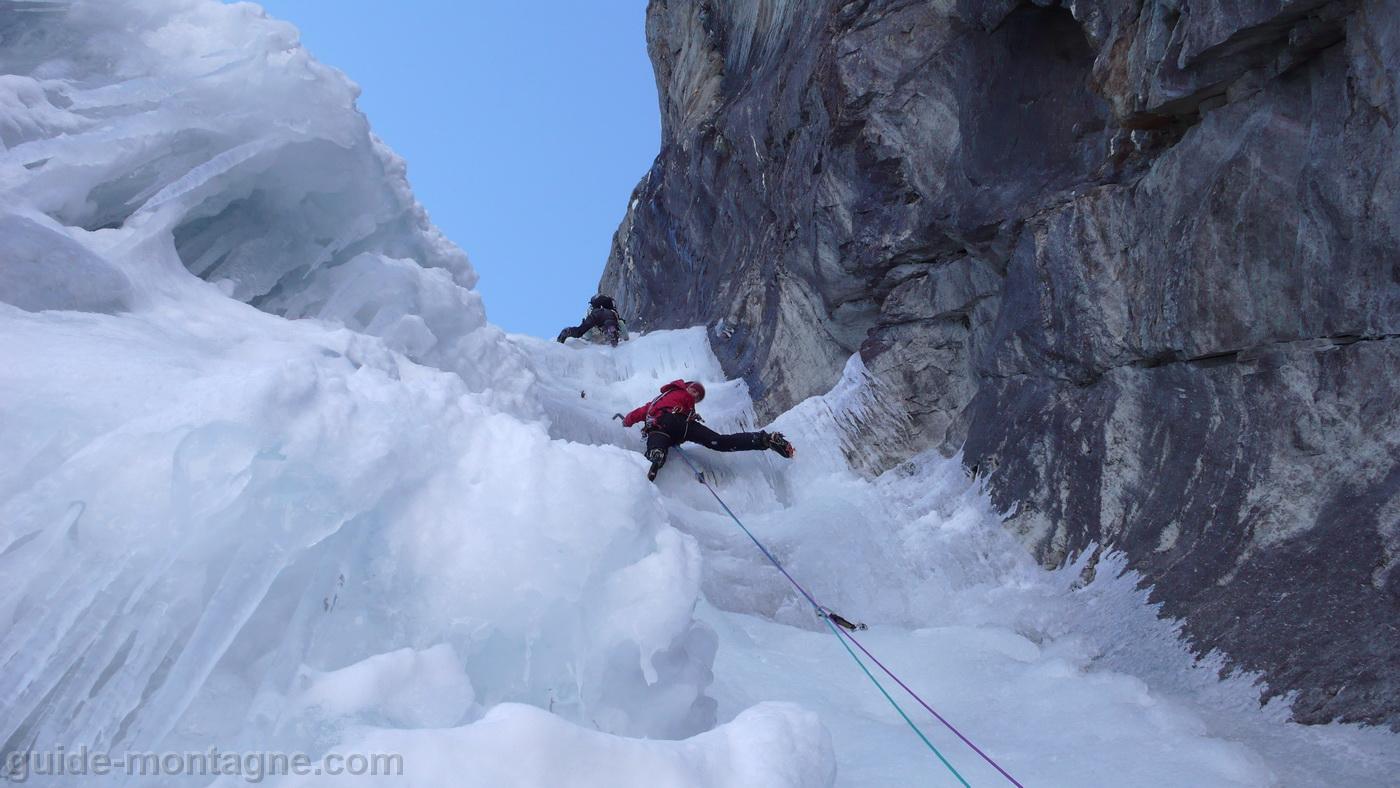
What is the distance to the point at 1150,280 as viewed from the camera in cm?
481

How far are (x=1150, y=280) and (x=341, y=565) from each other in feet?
14.5

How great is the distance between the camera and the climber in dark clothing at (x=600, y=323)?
47.4 ft

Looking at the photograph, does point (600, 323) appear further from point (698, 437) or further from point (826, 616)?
point (826, 616)

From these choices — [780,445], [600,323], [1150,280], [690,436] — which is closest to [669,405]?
[690,436]

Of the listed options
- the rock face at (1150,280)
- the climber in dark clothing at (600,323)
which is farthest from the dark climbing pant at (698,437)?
the climber in dark clothing at (600,323)

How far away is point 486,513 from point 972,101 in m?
5.77

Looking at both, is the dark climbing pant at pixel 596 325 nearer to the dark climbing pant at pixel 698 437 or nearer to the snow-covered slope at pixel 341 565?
the dark climbing pant at pixel 698 437

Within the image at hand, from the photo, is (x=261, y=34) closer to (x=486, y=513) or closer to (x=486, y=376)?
(x=486, y=376)

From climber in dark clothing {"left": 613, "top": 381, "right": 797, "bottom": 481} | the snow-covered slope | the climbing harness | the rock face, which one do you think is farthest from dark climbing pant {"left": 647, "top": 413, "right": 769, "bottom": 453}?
the snow-covered slope

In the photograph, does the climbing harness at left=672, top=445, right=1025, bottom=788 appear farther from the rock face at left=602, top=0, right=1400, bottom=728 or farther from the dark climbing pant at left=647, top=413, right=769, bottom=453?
the rock face at left=602, top=0, right=1400, bottom=728

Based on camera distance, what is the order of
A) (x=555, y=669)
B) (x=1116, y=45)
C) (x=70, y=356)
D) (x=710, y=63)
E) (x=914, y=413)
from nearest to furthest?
(x=555, y=669) < (x=70, y=356) < (x=1116, y=45) < (x=914, y=413) < (x=710, y=63)

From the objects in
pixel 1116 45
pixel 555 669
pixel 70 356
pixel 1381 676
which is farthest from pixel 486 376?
pixel 1381 676

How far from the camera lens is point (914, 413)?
744 centimetres

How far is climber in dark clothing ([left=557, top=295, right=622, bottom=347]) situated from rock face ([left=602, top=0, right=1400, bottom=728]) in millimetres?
5514
